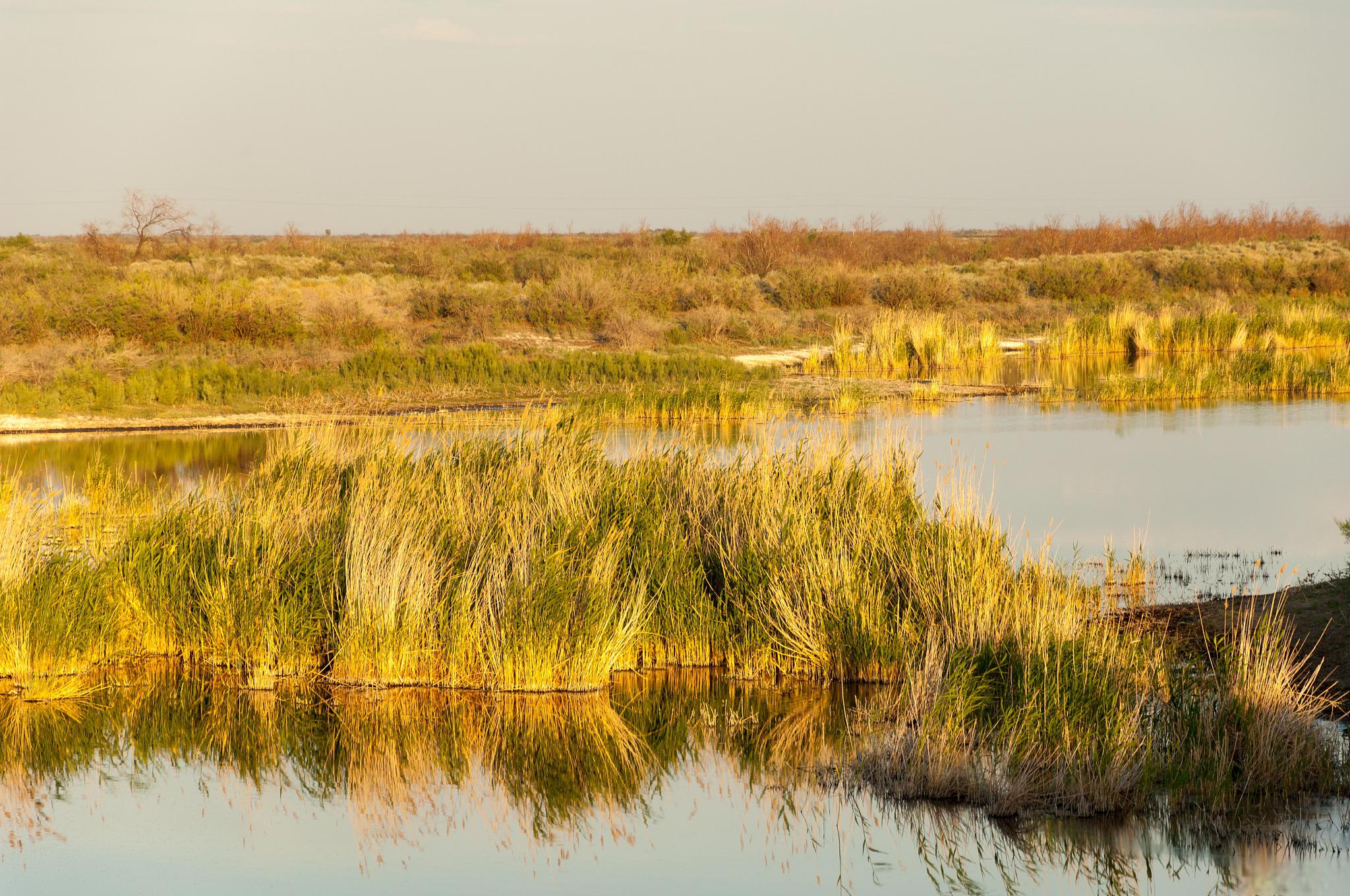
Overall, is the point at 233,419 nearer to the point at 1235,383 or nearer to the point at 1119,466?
the point at 1119,466

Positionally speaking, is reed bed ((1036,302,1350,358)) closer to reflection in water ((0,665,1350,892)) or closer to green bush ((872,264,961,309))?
green bush ((872,264,961,309))

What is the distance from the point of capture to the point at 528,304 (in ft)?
105

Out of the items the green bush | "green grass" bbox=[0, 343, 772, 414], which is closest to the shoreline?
"green grass" bbox=[0, 343, 772, 414]

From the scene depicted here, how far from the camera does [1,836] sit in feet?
20.4

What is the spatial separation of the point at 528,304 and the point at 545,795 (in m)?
26.0

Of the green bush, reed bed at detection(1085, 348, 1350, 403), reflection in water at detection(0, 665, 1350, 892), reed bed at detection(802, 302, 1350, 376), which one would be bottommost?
reflection in water at detection(0, 665, 1350, 892)

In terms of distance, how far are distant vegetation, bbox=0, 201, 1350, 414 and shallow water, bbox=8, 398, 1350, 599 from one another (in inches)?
184

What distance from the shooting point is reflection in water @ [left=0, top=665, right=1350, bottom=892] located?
5621 millimetres

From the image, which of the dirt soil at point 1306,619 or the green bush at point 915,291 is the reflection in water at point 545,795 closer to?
the dirt soil at point 1306,619

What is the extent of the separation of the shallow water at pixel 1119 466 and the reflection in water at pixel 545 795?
2241 mm

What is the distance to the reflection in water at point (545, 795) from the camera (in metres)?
5.62

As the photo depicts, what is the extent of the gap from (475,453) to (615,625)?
3.25 meters

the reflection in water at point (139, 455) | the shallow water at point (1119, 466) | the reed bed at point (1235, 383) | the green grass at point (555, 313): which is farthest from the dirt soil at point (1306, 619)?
the green grass at point (555, 313)

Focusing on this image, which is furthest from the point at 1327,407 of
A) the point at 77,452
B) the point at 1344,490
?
the point at 77,452
